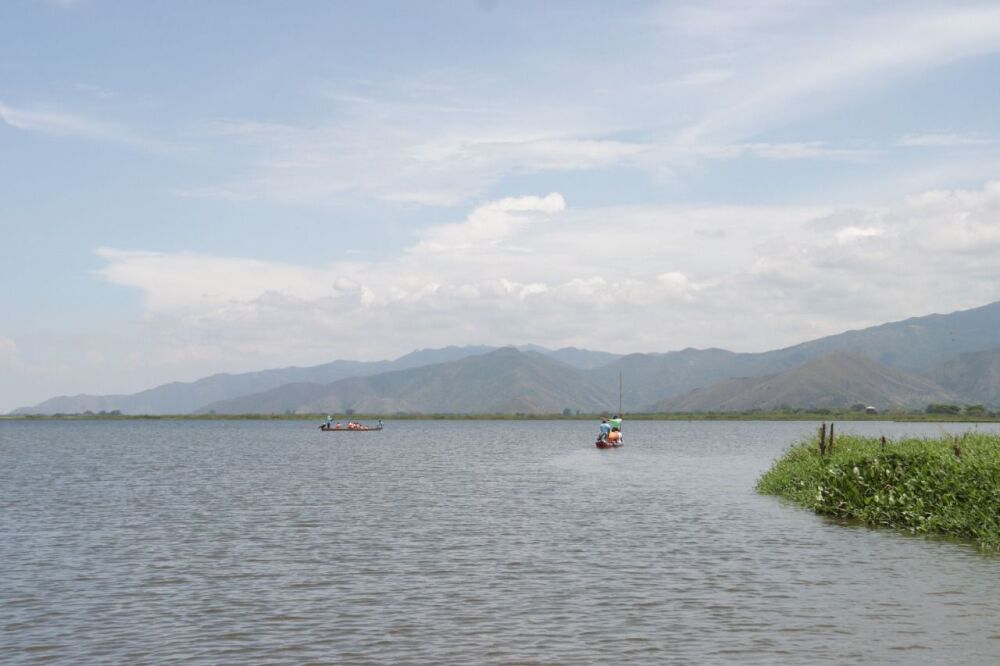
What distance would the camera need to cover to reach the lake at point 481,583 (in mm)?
19578

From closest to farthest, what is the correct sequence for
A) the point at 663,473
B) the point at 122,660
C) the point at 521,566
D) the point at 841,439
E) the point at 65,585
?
the point at 122,660
the point at 65,585
the point at 521,566
the point at 841,439
the point at 663,473

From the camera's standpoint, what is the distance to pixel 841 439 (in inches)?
2135

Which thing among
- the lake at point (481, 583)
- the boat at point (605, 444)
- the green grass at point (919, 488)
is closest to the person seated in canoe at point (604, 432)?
the boat at point (605, 444)

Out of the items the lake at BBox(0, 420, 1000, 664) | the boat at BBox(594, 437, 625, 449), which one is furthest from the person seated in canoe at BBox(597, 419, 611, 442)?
the lake at BBox(0, 420, 1000, 664)

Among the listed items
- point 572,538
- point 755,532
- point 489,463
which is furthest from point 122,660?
point 489,463

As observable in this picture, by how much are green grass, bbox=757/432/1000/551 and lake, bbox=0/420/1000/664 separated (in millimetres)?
1360

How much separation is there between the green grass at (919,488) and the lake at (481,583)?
1360 mm

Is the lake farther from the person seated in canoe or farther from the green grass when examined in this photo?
the person seated in canoe

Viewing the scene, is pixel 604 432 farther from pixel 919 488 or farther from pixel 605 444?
pixel 919 488

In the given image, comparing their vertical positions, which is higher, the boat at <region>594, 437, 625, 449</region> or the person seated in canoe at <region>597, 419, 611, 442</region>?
the person seated in canoe at <region>597, 419, 611, 442</region>

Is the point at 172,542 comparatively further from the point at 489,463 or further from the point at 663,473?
the point at 489,463

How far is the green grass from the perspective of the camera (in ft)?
106

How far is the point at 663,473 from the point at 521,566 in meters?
42.6

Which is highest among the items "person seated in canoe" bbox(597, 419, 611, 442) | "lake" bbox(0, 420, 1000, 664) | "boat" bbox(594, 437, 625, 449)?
"person seated in canoe" bbox(597, 419, 611, 442)
